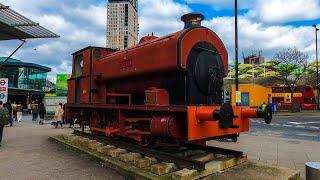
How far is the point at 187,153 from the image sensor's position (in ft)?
29.5

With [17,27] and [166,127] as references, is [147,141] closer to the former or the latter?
[166,127]

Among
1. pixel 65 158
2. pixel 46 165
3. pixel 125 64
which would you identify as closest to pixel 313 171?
pixel 125 64

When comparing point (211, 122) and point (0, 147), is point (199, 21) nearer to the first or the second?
point (211, 122)

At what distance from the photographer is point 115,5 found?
352 feet

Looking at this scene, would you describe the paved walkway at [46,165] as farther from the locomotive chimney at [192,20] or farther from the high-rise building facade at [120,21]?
the high-rise building facade at [120,21]

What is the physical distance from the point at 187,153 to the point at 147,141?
122 cm

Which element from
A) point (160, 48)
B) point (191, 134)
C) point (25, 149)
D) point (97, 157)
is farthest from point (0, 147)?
point (191, 134)

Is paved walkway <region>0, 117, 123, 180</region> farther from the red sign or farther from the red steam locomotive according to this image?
the red sign

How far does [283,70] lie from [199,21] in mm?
51528

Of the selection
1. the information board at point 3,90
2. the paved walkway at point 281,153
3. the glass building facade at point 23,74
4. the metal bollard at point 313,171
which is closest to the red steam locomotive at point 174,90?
the metal bollard at point 313,171

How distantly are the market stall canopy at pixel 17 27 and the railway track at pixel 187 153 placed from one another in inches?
456

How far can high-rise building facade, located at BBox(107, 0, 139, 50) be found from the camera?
2591 inches

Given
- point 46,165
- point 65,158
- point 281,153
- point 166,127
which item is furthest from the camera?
point 281,153

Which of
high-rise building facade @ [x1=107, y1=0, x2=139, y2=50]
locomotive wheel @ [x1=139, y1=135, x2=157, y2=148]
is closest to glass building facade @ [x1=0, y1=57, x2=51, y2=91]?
high-rise building facade @ [x1=107, y1=0, x2=139, y2=50]
